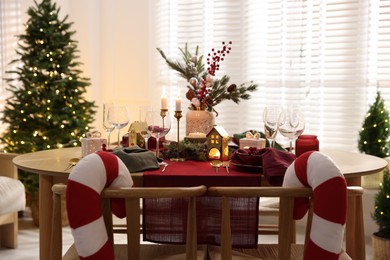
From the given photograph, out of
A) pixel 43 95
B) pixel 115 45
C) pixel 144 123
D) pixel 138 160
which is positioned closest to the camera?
pixel 138 160

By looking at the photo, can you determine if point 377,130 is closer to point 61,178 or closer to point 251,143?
point 251,143

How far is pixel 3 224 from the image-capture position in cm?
406

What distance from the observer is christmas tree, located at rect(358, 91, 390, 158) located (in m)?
4.19

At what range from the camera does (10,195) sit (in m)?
3.85

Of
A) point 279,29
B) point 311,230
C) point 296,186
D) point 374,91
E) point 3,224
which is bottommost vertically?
point 3,224

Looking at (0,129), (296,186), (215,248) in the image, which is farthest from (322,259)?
(0,129)

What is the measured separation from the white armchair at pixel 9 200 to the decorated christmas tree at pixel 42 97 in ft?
1.66

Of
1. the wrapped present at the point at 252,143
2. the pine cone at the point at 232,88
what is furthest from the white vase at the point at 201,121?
the wrapped present at the point at 252,143

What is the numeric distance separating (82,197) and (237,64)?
3400mm

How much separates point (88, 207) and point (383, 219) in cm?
249

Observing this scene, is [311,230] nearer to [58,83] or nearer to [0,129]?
[58,83]

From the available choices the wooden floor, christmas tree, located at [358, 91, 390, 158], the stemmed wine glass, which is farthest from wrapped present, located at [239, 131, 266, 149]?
christmas tree, located at [358, 91, 390, 158]

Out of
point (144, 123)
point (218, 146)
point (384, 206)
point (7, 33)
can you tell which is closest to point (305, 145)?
point (218, 146)

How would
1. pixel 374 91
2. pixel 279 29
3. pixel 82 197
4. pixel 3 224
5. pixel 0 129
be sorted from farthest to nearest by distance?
pixel 0 129 → pixel 279 29 → pixel 374 91 → pixel 3 224 → pixel 82 197
